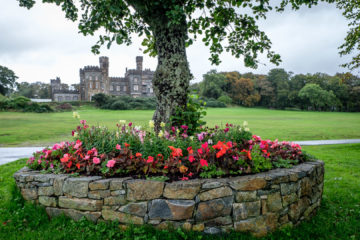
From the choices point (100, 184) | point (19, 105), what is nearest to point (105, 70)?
point (19, 105)

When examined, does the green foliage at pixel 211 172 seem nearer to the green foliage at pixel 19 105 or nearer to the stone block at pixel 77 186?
the stone block at pixel 77 186

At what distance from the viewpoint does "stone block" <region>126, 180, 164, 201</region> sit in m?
2.90

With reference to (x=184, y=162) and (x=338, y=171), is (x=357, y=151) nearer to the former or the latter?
(x=338, y=171)

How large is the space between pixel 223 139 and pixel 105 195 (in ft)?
7.04

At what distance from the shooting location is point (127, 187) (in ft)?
9.66

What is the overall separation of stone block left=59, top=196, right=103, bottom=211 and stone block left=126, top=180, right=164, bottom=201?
0.48 metres

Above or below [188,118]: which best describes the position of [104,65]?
above

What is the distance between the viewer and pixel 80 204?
312 cm

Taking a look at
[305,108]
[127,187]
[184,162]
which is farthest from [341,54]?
[305,108]

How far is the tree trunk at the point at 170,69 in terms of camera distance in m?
4.64

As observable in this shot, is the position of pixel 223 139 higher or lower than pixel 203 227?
higher

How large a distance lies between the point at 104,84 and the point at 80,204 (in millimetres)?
66804

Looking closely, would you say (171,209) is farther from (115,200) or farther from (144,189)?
(115,200)

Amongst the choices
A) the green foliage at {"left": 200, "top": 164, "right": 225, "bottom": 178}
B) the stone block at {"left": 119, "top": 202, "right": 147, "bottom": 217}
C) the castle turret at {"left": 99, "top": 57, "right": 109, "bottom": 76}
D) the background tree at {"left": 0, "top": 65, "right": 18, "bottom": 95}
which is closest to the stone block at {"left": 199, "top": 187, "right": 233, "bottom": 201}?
the green foliage at {"left": 200, "top": 164, "right": 225, "bottom": 178}
